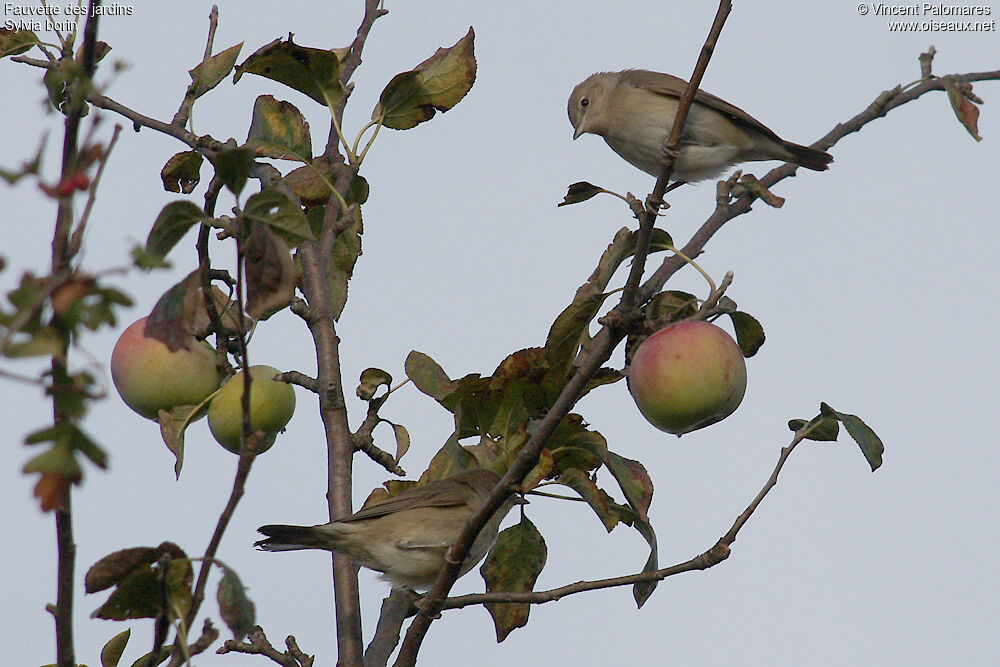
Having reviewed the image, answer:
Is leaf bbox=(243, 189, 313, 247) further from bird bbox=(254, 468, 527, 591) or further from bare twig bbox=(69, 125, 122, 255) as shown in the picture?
bird bbox=(254, 468, 527, 591)

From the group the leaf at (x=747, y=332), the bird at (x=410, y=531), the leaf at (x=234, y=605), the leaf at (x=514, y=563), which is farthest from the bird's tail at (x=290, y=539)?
the leaf at (x=234, y=605)

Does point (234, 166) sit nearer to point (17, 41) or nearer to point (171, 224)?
point (171, 224)

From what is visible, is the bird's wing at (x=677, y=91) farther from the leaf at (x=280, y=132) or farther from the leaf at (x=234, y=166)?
the leaf at (x=234, y=166)

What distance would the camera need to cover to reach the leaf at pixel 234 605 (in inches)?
88.0

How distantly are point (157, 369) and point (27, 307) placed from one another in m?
2.50

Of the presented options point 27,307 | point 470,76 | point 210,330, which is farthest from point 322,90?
point 27,307

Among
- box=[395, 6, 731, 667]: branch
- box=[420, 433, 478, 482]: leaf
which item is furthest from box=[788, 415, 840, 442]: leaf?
box=[420, 433, 478, 482]: leaf

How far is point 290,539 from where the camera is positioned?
4.26m

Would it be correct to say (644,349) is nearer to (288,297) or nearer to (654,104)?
(288,297)

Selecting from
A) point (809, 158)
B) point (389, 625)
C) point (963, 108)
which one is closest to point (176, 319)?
point (389, 625)

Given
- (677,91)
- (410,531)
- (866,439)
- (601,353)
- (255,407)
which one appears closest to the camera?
(601,353)

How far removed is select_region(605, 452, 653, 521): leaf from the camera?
369 cm

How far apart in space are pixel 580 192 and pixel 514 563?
1307 mm

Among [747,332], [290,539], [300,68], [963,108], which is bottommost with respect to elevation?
[290,539]
